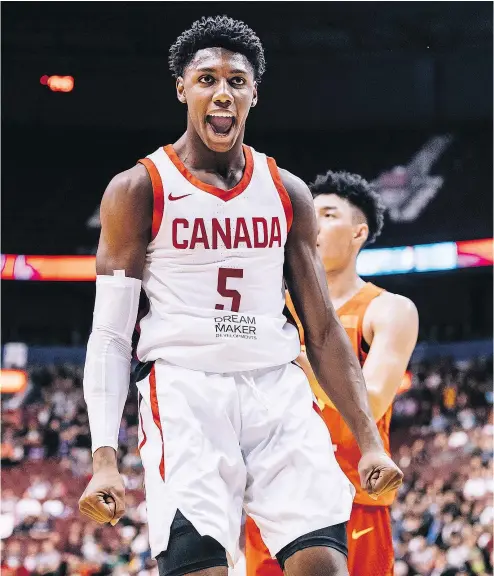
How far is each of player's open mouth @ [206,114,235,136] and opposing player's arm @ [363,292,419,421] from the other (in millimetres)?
1468

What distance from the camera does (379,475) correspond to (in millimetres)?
2619

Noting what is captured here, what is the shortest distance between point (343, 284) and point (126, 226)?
1881mm

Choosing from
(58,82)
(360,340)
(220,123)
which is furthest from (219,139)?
(58,82)

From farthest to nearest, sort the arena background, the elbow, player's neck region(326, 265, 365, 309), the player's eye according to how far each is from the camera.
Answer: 1. the arena background
2. player's neck region(326, 265, 365, 309)
3. the elbow
4. the player's eye

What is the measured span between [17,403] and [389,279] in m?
7.56

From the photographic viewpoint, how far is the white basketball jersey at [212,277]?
260cm

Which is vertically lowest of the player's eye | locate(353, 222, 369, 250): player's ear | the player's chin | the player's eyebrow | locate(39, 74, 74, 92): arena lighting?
locate(353, 222, 369, 250): player's ear

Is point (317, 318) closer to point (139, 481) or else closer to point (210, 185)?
point (210, 185)

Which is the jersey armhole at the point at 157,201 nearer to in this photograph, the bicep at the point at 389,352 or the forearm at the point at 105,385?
the forearm at the point at 105,385

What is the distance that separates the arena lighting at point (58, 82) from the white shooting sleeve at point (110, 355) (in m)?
16.4

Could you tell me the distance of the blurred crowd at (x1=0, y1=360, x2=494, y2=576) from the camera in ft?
39.5

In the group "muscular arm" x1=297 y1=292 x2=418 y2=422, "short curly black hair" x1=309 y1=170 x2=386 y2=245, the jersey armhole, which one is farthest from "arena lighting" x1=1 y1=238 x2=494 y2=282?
the jersey armhole

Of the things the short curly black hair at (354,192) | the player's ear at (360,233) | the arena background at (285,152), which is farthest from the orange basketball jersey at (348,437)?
the arena background at (285,152)

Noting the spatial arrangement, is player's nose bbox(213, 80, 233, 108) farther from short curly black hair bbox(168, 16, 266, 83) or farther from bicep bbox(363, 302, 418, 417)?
bicep bbox(363, 302, 418, 417)
